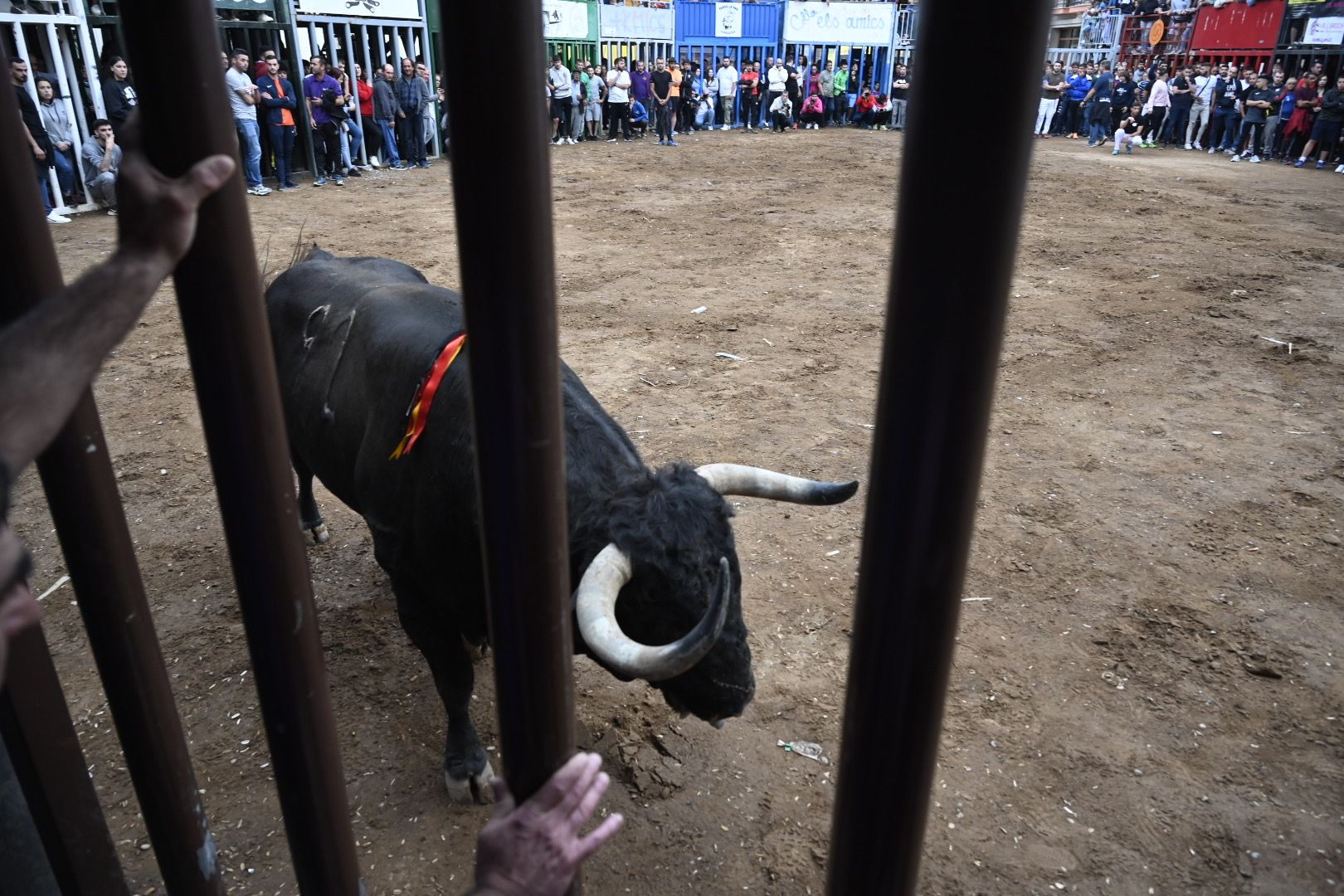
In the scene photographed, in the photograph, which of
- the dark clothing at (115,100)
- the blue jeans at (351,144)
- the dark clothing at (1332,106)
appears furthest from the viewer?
the dark clothing at (1332,106)

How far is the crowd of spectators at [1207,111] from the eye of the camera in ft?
63.1

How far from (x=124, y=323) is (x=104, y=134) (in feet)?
45.2

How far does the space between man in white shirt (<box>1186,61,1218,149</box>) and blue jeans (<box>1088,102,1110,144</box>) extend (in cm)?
188

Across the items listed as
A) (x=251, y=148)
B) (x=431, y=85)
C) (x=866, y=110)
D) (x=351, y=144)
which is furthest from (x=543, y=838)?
(x=866, y=110)

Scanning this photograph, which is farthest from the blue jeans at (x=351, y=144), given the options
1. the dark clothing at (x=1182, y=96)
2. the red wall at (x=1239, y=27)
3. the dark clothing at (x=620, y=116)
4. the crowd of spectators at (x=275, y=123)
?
the red wall at (x=1239, y=27)

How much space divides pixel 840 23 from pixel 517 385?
32.4 m

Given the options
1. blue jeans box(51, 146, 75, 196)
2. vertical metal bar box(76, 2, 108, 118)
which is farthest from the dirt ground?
vertical metal bar box(76, 2, 108, 118)

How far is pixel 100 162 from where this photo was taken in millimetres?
12375

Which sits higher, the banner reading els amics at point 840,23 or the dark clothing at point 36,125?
the banner reading els amics at point 840,23

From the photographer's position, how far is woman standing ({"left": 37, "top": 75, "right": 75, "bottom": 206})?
11.7 m

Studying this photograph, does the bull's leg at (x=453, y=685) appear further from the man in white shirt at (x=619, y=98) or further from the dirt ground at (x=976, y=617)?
the man in white shirt at (x=619, y=98)

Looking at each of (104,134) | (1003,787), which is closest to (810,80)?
(104,134)

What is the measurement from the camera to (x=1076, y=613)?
166 inches

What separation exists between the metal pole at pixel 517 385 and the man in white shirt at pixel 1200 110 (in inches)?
1024
